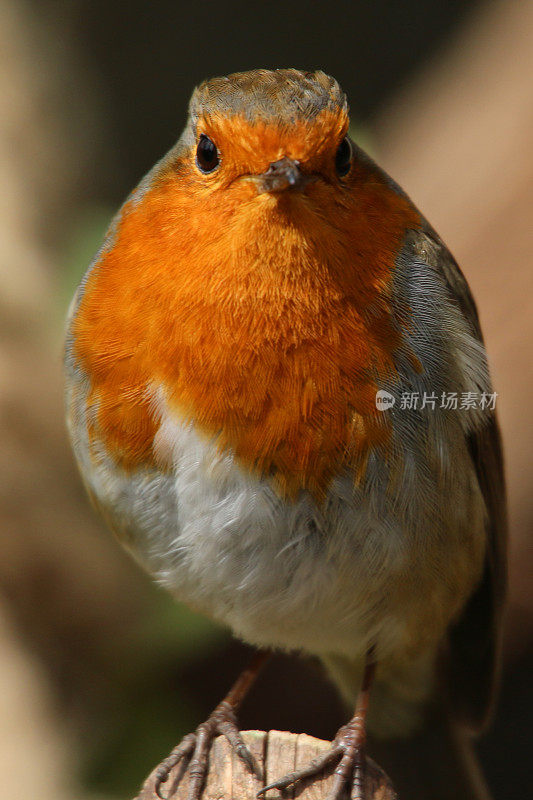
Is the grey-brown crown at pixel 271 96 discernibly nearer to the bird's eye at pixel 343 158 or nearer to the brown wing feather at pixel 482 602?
the bird's eye at pixel 343 158

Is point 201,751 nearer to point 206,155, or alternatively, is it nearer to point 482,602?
point 482,602

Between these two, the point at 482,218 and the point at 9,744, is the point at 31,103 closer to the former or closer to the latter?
the point at 482,218

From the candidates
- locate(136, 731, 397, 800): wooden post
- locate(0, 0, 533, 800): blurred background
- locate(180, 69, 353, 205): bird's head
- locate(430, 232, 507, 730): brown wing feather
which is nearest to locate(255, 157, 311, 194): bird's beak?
locate(180, 69, 353, 205): bird's head

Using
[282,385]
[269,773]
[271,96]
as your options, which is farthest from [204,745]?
[271,96]

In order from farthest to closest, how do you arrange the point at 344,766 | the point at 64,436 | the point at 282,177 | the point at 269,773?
the point at 64,436
the point at 344,766
the point at 269,773
the point at 282,177

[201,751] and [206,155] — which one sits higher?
[206,155]

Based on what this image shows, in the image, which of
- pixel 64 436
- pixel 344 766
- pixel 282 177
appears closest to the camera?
pixel 282 177
